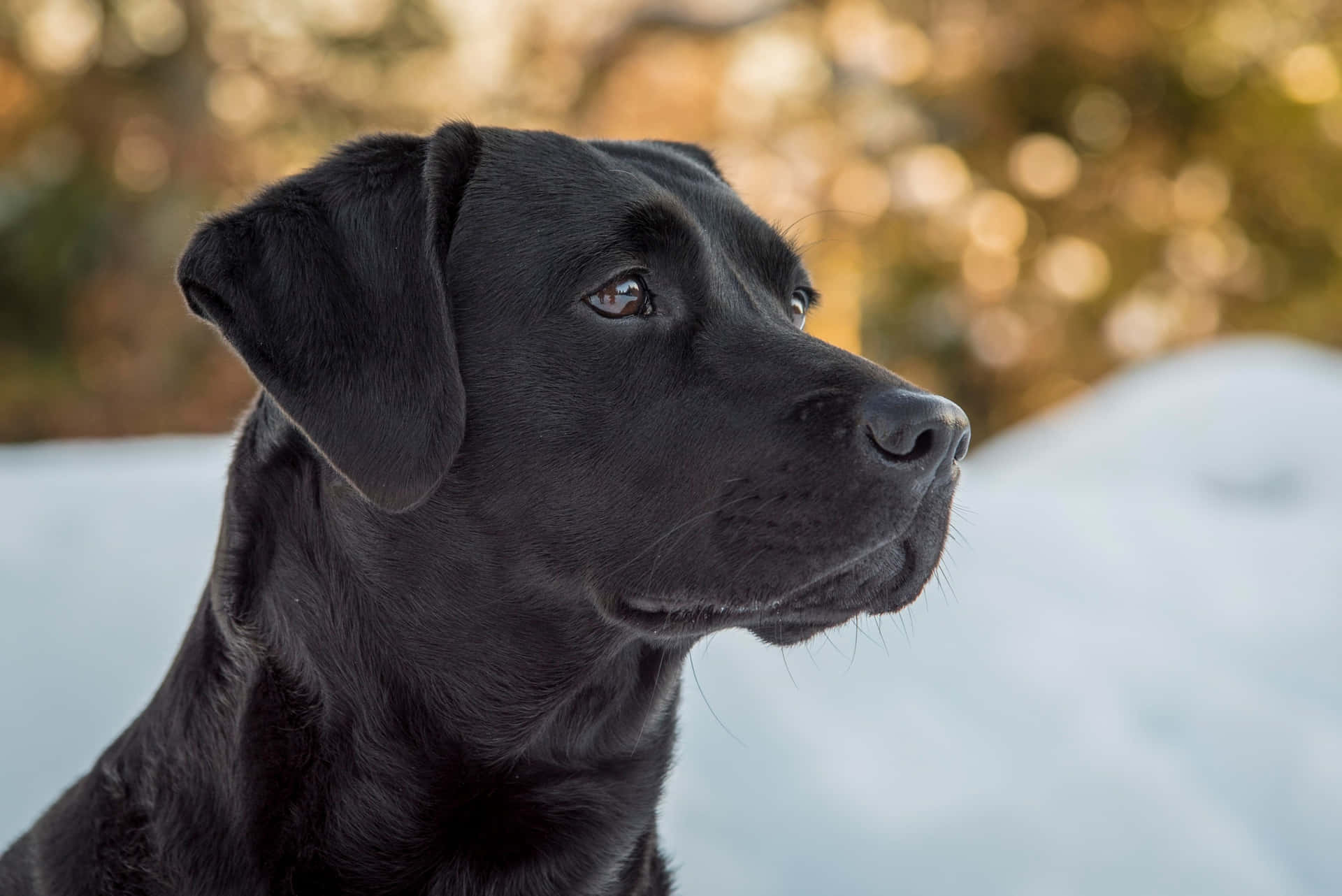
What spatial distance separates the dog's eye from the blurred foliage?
471 inches

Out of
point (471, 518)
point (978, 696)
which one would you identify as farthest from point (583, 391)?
point (978, 696)

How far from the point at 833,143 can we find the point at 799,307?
1425cm

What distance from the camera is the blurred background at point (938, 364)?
11.7 ft

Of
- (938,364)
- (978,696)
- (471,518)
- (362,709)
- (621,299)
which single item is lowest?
(938,364)

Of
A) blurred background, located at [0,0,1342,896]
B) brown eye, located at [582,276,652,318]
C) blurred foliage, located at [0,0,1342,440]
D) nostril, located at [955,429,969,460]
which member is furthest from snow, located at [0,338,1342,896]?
blurred foliage, located at [0,0,1342,440]

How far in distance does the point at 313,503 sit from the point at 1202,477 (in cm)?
454

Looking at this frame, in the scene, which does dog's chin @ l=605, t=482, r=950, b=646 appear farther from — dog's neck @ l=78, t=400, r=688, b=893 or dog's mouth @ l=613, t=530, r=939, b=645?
dog's neck @ l=78, t=400, r=688, b=893

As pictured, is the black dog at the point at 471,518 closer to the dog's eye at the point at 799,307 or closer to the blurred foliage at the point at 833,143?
the dog's eye at the point at 799,307

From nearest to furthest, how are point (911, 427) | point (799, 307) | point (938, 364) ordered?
point (911, 427), point (799, 307), point (938, 364)

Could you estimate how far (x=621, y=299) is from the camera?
2.27 m

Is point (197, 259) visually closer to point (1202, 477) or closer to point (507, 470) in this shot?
point (507, 470)

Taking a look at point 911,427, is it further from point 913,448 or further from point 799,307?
point 799,307

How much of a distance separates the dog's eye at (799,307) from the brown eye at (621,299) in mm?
423

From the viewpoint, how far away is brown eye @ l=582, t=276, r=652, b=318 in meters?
2.26
